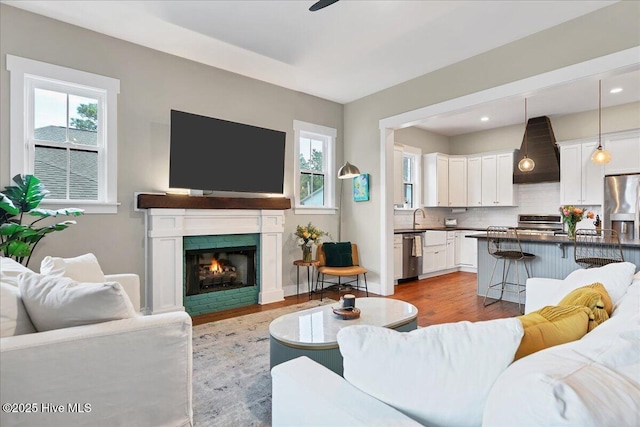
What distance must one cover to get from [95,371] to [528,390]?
165cm

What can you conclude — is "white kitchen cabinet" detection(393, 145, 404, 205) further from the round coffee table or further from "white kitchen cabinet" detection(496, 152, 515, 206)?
the round coffee table

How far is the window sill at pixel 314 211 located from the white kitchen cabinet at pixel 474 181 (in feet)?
11.4

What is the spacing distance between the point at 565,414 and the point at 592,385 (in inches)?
5.3

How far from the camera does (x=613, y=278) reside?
1.76 m

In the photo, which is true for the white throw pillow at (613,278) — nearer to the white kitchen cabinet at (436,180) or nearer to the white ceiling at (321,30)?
the white ceiling at (321,30)

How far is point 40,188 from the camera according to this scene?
2.90 m

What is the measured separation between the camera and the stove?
20.3 feet

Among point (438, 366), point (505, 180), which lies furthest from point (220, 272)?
point (505, 180)

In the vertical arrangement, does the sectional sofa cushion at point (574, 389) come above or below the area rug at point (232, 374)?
above

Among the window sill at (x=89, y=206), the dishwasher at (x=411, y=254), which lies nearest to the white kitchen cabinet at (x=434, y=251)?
the dishwasher at (x=411, y=254)

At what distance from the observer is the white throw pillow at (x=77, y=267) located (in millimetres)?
2149

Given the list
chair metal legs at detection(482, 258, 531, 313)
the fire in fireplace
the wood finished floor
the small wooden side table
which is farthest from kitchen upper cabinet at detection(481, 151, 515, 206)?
the fire in fireplace

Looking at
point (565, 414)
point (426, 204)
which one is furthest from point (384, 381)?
point (426, 204)

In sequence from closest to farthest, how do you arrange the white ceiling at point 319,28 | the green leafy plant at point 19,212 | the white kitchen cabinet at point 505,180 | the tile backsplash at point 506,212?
the green leafy plant at point 19,212, the white ceiling at point 319,28, the tile backsplash at point 506,212, the white kitchen cabinet at point 505,180
